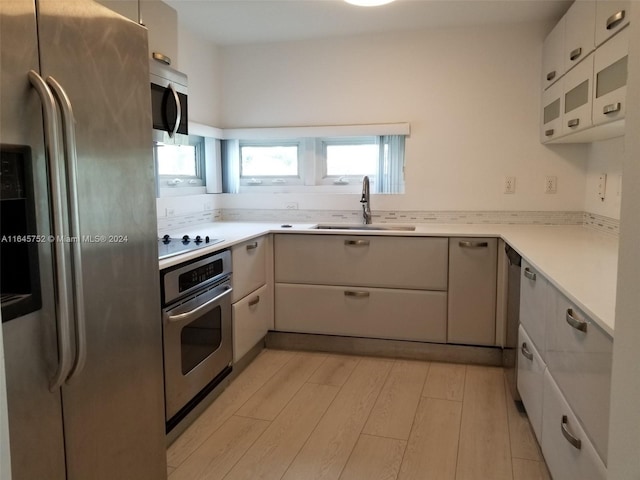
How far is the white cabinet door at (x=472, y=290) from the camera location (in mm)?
2992

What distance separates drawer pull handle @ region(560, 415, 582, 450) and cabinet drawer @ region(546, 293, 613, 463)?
0.06 meters

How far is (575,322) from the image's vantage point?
141 cm

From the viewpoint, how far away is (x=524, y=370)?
225 cm

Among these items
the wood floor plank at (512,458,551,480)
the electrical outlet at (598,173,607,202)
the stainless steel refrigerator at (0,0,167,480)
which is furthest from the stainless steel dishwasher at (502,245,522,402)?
the stainless steel refrigerator at (0,0,167,480)

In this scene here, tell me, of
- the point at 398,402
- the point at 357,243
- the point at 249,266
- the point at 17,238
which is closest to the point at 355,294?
the point at 357,243

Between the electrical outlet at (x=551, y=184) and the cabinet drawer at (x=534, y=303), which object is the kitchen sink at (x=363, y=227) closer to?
the electrical outlet at (x=551, y=184)

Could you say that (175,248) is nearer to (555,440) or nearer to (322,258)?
(322,258)

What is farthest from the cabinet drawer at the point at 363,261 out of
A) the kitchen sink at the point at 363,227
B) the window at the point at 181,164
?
the window at the point at 181,164

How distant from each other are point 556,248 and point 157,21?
2080mm

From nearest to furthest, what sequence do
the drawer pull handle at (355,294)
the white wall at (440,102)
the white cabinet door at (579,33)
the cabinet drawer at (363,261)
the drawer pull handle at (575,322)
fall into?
the drawer pull handle at (575,322) → the white cabinet door at (579,33) → the cabinet drawer at (363,261) → the drawer pull handle at (355,294) → the white wall at (440,102)

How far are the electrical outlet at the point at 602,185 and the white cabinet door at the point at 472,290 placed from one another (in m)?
0.70

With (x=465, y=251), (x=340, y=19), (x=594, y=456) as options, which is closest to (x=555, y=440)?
(x=594, y=456)

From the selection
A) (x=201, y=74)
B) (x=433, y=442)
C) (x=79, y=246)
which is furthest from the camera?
(x=201, y=74)

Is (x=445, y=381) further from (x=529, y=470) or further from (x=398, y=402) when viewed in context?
(x=529, y=470)
